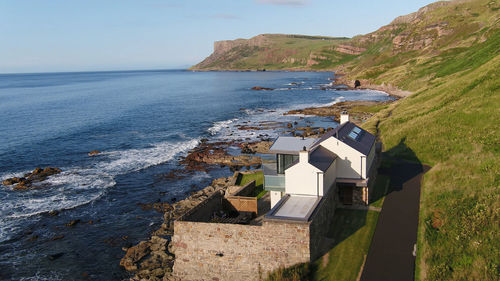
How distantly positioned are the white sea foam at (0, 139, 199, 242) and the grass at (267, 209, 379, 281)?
2641cm

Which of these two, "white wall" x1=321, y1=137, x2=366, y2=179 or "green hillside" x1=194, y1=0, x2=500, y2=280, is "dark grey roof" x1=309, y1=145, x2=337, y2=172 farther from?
"green hillside" x1=194, y1=0, x2=500, y2=280

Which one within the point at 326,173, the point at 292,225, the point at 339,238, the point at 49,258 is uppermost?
the point at 326,173

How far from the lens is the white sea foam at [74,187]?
3803 centimetres

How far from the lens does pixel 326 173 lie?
84.8ft

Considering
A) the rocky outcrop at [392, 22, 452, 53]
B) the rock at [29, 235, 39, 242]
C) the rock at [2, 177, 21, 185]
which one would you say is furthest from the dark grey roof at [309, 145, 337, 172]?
the rocky outcrop at [392, 22, 452, 53]

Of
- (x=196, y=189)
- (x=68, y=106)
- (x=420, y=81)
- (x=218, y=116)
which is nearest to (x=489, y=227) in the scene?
(x=196, y=189)

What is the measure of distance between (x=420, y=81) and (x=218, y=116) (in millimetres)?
53108

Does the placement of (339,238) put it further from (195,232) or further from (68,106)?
(68,106)

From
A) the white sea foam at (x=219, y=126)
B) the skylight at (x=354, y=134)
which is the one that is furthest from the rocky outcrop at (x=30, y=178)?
the skylight at (x=354, y=134)

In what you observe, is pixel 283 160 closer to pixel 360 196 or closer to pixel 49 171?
pixel 360 196

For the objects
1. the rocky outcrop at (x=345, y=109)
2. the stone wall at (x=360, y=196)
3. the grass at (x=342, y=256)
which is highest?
the rocky outcrop at (x=345, y=109)

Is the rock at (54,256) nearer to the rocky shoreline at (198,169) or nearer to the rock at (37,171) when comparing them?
the rocky shoreline at (198,169)

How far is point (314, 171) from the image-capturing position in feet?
83.1

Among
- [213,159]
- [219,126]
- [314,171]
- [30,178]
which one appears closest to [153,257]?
[314,171]
